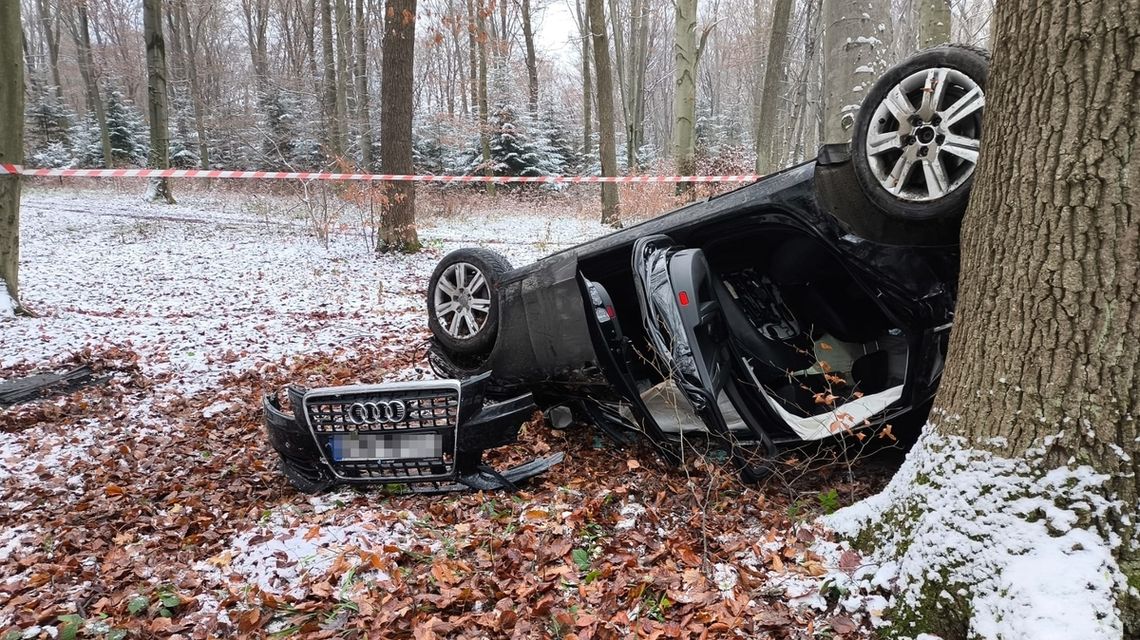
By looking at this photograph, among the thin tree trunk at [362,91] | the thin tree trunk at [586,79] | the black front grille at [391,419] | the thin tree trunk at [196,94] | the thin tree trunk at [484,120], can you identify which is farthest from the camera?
the thin tree trunk at [196,94]

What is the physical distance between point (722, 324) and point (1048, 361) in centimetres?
128

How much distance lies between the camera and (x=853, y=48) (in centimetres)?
562

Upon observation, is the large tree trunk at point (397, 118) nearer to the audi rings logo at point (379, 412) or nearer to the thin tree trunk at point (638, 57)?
the audi rings logo at point (379, 412)

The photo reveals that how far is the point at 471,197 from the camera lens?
20.8 meters

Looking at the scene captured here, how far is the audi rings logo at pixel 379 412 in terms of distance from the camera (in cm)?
323

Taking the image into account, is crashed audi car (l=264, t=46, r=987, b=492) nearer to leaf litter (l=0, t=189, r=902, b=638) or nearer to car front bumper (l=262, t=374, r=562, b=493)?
car front bumper (l=262, t=374, r=562, b=493)

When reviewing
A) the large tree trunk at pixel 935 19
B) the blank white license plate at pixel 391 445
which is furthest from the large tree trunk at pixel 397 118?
the blank white license plate at pixel 391 445

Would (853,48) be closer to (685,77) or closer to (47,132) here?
(685,77)

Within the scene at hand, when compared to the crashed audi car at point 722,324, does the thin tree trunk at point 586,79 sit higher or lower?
higher

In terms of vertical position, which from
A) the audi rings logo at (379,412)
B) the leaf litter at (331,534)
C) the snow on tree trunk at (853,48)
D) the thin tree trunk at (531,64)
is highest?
the thin tree trunk at (531,64)

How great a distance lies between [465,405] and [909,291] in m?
2.05

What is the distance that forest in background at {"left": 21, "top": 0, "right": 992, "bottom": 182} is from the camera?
70.9 feet

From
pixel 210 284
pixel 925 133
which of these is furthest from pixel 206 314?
pixel 925 133

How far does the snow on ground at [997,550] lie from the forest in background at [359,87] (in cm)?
1337
